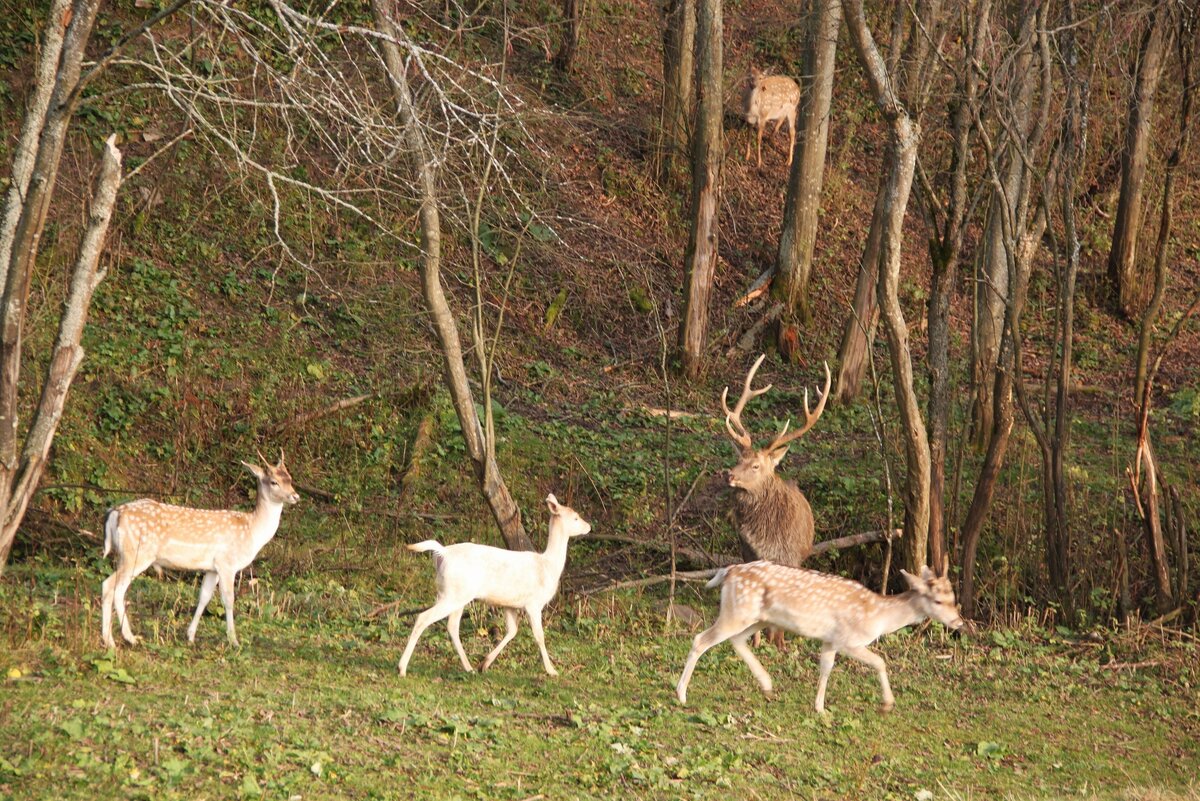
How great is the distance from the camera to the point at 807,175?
772 inches

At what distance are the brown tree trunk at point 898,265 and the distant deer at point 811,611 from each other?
2.56 m

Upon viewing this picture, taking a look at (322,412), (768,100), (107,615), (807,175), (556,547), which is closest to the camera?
(107,615)

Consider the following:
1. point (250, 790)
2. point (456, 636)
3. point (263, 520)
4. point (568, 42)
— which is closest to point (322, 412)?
point (263, 520)

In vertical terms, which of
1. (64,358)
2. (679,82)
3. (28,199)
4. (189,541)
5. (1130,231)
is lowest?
(189,541)

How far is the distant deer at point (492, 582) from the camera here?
8.98 metres

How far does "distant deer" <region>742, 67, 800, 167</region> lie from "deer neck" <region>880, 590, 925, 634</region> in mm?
14877

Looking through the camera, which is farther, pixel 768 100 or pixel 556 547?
pixel 768 100

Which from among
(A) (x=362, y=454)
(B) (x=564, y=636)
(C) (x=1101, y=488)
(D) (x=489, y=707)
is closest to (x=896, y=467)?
(C) (x=1101, y=488)

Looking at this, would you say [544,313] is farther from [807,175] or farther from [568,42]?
[568,42]

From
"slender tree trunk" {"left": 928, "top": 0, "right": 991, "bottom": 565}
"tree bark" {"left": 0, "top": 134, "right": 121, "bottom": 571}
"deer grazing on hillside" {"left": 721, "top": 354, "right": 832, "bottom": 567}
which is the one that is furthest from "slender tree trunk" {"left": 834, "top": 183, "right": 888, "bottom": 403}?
"tree bark" {"left": 0, "top": 134, "right": 121, "bottom": 571}

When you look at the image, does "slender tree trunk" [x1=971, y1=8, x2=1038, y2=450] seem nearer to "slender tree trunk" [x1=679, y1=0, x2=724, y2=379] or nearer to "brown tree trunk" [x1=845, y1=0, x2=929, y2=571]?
"brown tree trunk" [x1=845, y1=0, x2=929, y2=571]

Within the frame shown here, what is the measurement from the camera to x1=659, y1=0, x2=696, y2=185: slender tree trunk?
819 inches

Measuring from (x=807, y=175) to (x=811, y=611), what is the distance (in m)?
11.8

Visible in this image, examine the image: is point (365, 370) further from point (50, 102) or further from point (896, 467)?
point (50, 102)
